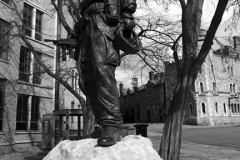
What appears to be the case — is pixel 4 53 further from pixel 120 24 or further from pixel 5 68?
pixel 120 24

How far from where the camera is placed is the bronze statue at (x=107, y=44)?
2.64 meters

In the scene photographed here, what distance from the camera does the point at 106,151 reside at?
7.59 ft

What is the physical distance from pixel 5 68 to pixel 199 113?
101 feet

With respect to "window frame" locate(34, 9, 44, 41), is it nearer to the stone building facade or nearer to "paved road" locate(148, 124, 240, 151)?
the stone building facade

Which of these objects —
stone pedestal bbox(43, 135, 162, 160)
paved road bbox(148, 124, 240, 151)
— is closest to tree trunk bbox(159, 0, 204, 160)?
stone pedestal bbox(43, 135, 162, 160)

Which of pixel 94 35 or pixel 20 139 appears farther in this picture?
pixel 20 139

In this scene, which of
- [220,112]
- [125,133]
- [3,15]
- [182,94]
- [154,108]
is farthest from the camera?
[154,108]

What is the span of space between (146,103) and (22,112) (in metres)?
41.2

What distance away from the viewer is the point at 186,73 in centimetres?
678

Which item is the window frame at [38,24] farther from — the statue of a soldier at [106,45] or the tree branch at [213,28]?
the statue of a soldier at [106,45]

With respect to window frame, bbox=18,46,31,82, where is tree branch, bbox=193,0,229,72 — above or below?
below

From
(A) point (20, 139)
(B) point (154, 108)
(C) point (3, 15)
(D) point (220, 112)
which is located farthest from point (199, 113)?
(C) point (3, 15)

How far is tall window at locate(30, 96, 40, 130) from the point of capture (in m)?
17.7

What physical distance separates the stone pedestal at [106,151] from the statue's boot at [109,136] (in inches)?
1.8
